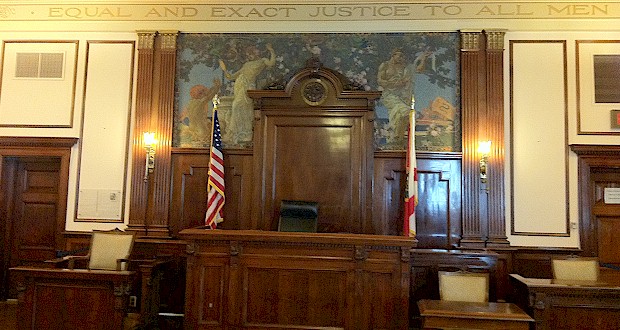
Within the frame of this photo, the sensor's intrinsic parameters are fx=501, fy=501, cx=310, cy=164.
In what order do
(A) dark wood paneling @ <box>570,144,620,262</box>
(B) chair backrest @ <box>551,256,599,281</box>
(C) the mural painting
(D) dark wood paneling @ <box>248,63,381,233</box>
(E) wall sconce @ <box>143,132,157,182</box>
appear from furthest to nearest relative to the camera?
(E) wall sconce @ <box>143,132,157,182</box>
(C) the mural painting
(D) dark wood paneling @ <box>248,63,381,233</box>
(A) dark wood paneling @ <box>570,144,620,262</box>
(B) chair backrest @ <box>551,256,599,281</box>

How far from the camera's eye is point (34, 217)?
8.18 meters

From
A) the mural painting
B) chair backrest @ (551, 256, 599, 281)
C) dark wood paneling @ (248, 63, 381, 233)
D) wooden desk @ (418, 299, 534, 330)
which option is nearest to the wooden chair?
the mural painting

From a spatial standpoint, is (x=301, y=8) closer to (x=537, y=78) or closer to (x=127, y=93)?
(x=127, y=93)

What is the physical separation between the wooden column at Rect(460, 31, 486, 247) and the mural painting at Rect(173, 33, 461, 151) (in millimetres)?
135

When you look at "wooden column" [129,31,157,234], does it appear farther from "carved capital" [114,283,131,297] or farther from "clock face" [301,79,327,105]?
"clock face" [301,79,327,105]

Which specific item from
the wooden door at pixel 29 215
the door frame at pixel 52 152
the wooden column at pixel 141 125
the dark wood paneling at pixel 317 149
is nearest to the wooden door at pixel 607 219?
the dark wood paneling at pixel 317 149

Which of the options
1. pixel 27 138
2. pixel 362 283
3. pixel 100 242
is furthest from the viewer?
pixel 27 138

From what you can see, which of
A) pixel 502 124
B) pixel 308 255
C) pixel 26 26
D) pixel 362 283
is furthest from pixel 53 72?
pixel 502 124

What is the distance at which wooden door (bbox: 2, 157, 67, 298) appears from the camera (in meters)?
8.11

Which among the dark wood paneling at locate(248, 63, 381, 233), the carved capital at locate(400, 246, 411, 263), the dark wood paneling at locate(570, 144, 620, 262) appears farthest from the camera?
the dark wood paneling at locate(248, 63, 381, 233)

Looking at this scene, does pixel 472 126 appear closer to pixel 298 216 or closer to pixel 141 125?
pixel 298 216

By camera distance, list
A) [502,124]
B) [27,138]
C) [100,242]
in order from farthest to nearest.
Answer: [27,138] → [502,124] → [100,242]

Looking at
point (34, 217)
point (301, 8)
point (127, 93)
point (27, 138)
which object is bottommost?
point (34, 217)

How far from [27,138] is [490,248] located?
23.6ft
